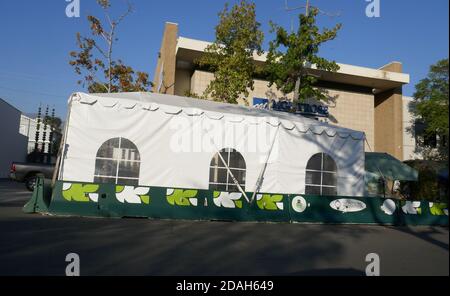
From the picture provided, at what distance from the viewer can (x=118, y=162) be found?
1254 centimetres

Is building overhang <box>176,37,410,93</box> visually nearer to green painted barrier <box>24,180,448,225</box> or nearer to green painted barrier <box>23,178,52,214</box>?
green painted barrier <box>24,180,448,225</box>

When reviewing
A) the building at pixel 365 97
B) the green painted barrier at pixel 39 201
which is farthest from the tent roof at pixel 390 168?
the green painted barrier at pixel 39 201

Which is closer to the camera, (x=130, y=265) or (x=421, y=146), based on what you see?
(x=130, y=265)

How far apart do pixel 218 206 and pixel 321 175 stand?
4808mm

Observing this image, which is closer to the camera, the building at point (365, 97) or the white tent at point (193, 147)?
the white tent at point (193, 147)

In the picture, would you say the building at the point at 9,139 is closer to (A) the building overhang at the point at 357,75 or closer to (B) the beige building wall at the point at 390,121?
(A) the building overhang at the point at 357,75

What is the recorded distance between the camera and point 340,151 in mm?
14742

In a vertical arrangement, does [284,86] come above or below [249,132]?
above

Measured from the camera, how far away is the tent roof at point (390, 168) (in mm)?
22139

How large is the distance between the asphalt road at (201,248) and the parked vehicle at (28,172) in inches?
348

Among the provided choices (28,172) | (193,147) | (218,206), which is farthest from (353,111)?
(28,172)
